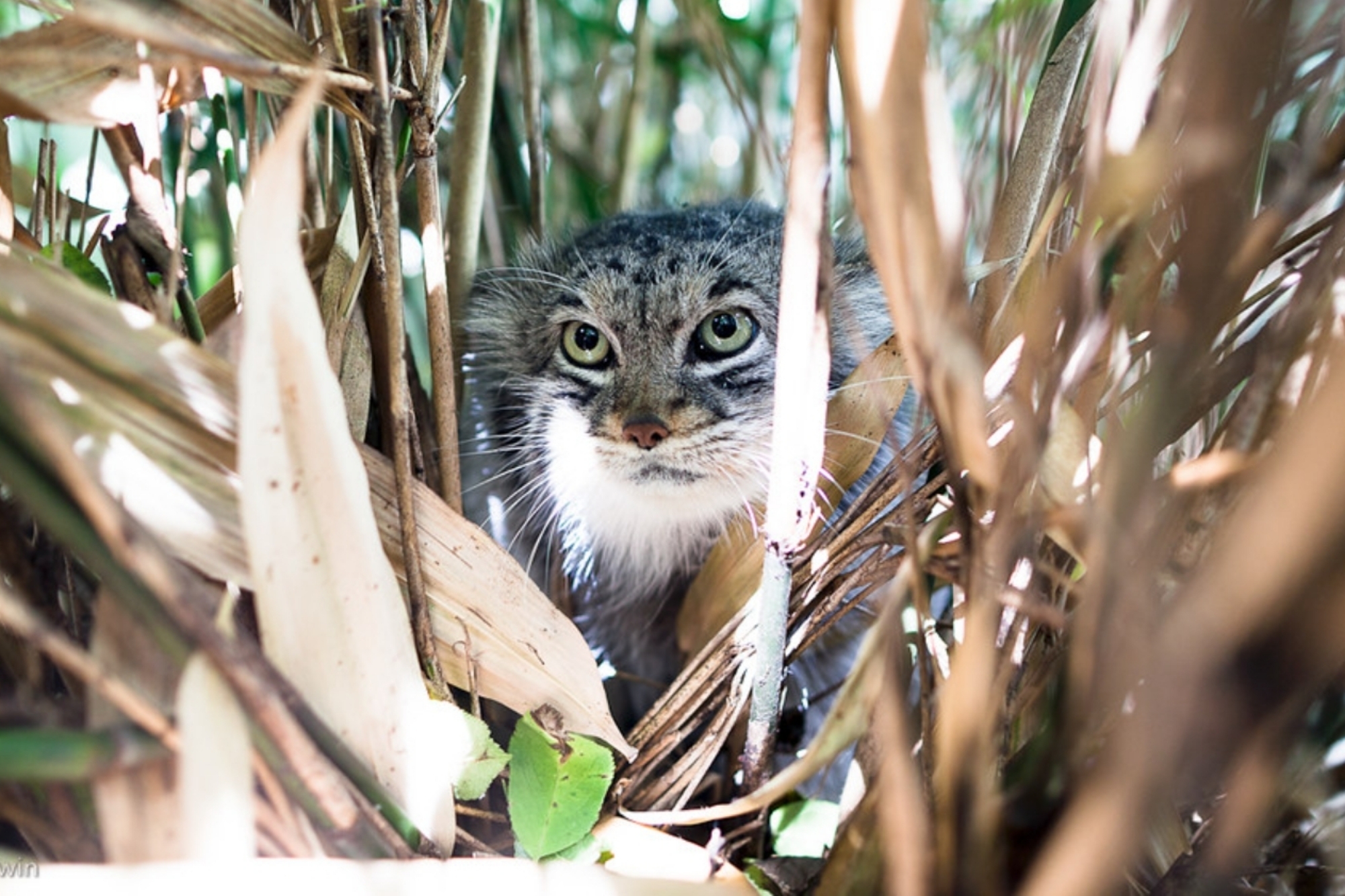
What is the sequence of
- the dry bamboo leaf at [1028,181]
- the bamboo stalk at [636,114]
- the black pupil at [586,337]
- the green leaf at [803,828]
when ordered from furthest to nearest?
1. the bamboo stalk at [636,114]
2. the black pupil at [586,337]
3. the green leaf at [803,828]
4. the dry bamboo leaf at [1028,181]

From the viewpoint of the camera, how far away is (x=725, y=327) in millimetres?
1667

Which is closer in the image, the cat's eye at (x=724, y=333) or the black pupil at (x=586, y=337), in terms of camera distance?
the cat's eye at (x=724, y=333)

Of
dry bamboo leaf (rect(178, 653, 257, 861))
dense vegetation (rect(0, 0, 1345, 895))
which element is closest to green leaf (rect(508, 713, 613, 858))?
dense vegetation (rect(0, 0, 1345, 895))

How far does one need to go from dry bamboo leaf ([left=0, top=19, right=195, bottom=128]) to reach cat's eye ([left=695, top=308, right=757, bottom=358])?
0.94m

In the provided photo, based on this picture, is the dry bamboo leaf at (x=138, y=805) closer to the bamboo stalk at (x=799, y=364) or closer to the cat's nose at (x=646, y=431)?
the bamboo stalk at (x=799, y=364)

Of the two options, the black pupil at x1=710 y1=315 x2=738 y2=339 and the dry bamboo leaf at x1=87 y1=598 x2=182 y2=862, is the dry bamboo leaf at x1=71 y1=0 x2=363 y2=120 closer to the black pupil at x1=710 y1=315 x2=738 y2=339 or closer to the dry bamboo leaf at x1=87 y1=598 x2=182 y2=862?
the dry bamboo leaf at x1=87 y1=598 x2=182 y2=862

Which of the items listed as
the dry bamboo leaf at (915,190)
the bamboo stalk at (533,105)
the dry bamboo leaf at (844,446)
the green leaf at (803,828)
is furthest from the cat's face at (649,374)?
the dry bamboo leaf at (915,190)

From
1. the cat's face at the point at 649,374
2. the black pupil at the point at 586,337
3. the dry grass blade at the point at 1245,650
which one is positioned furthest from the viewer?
the black pupil at the point at 586,337

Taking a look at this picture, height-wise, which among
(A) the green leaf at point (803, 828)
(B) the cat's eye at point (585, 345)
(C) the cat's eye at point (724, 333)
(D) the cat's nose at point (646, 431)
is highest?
(C) the cat's eye at point (724, 333)

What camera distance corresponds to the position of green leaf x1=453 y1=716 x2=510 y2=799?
0.88m

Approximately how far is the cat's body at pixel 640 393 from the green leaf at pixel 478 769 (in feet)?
2.19

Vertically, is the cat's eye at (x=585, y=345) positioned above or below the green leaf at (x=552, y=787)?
above

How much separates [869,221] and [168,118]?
125 cm

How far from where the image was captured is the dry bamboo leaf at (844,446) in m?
1.13
